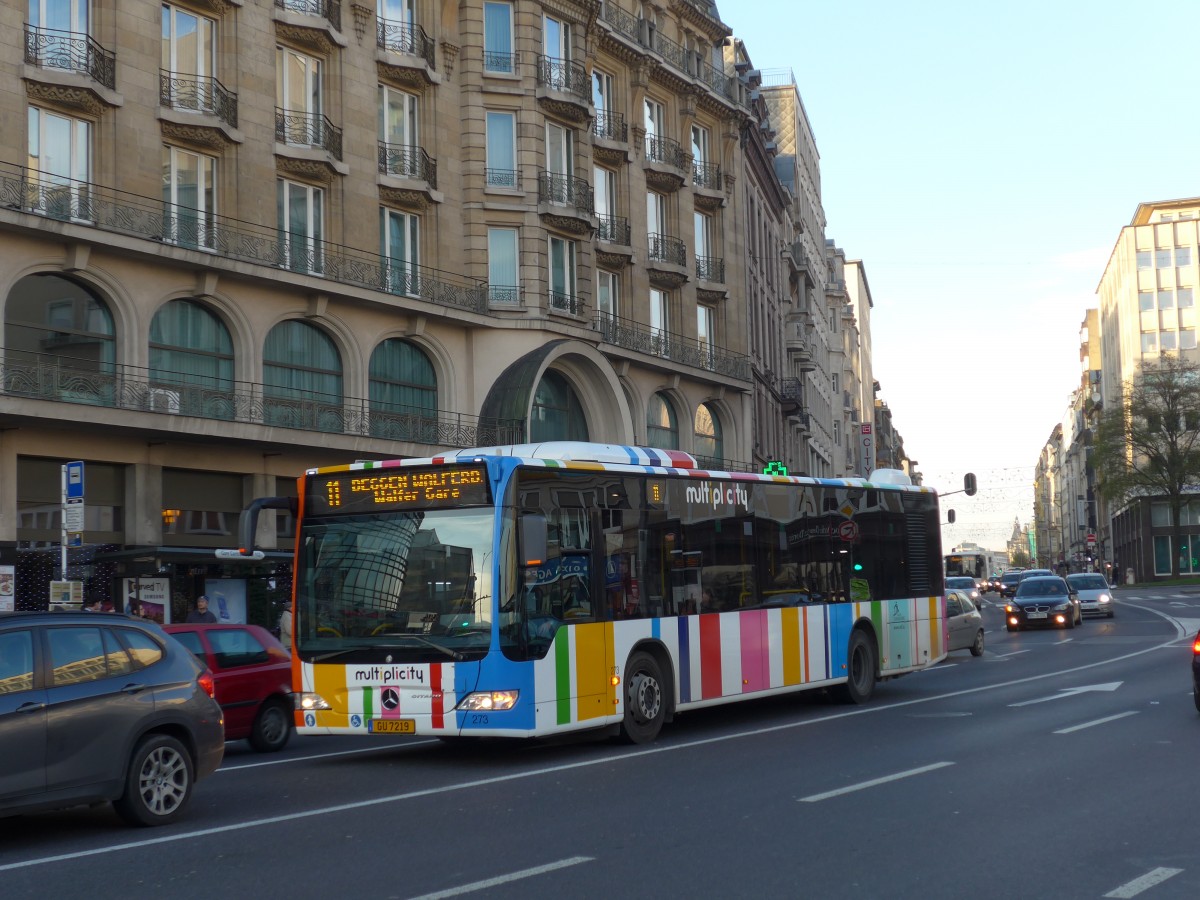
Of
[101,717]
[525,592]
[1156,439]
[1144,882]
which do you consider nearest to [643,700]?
[525,592]

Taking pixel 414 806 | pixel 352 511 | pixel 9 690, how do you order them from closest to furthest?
pixel 9 690 → pixel 414 806 → pixel 352 511

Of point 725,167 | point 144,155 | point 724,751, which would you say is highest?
point 725,167

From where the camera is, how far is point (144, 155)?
29.4 metres

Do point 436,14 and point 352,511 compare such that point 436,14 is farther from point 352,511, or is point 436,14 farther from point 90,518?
point 352,511

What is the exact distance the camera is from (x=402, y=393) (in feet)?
118

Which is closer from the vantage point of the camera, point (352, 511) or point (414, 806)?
point (414, 806)

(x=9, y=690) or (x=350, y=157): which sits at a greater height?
(x=350, y=157)

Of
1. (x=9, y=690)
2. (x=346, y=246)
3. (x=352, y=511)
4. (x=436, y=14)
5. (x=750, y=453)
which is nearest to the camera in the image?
(x=9, y=690)

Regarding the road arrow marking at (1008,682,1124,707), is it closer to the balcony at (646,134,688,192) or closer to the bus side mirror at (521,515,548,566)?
the bus side mirror at (521,515,548,566)

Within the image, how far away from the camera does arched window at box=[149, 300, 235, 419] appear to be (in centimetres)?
2970

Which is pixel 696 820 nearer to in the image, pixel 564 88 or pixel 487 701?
pixel 487 701

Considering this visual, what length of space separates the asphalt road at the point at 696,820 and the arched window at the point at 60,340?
13130 mm

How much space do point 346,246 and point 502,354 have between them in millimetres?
5474

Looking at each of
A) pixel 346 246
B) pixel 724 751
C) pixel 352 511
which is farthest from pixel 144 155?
pixel 724 751
